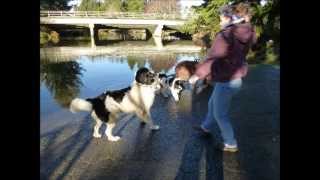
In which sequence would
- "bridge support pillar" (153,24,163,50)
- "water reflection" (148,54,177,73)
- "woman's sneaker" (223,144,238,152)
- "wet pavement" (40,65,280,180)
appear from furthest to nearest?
"water reflection" (148,54,177,73) < "bridge support pillar" (153,24,163,50) < "woman's sneaker" (223,144,238,152) < "wet pavement" (40,65,280,180)

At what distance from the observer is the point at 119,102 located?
5.46 metres

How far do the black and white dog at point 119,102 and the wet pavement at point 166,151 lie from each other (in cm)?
23

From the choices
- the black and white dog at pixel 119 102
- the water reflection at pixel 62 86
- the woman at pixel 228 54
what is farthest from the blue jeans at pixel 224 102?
the water reflection at pixel 62 86

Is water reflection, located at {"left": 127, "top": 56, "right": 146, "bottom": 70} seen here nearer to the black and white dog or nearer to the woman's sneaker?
the black and white dog

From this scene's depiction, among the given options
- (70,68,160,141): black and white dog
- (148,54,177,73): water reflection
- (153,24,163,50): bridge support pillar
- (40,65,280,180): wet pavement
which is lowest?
(40,65,280,180): wet pavement

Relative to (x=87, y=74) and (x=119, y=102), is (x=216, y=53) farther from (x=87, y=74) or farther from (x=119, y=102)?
(x=87, y=74)

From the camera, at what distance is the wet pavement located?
423cm

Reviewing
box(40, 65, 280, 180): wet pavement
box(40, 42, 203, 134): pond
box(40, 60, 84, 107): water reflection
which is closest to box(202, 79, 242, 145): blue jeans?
box(40, 65, 280, 180): wet pavement

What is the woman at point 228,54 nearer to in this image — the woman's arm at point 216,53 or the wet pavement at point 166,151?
the woman's arm at point 216,53

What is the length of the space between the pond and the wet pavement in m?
0.50

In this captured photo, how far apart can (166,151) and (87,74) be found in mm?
5569
